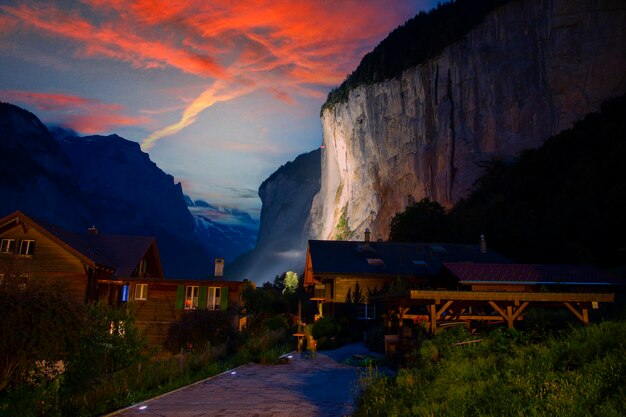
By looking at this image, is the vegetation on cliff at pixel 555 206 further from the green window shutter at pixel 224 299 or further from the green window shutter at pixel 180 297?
the green window shutter at pixel 180 297

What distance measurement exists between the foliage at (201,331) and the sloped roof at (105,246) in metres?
7.12

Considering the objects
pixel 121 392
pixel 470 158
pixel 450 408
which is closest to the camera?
pixel 450 408

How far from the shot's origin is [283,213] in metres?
166

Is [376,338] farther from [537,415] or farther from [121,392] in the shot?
[537,415]

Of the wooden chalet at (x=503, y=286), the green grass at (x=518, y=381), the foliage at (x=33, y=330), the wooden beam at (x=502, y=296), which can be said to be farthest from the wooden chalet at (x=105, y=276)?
the green grass at (x=518, y=381)

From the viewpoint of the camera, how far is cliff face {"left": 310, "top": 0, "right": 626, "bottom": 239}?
60750mm

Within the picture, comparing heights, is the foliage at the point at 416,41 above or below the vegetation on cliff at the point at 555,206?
above

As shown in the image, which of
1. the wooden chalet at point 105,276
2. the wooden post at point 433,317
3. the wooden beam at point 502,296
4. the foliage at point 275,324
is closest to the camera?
the wooden beam at point 502,296

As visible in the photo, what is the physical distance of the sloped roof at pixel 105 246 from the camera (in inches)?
1187

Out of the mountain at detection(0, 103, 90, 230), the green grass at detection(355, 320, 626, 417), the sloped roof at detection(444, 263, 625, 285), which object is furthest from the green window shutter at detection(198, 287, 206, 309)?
the mountain at detection(0, 103, 90, 230)

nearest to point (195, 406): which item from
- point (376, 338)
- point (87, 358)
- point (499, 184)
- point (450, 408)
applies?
point (87, 358)

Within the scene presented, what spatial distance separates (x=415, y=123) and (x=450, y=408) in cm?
7085

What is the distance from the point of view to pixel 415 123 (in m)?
75.6

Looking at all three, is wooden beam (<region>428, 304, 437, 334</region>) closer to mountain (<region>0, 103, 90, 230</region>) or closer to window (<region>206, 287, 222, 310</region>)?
window (<region>206, 287, 222, 310</region>)
